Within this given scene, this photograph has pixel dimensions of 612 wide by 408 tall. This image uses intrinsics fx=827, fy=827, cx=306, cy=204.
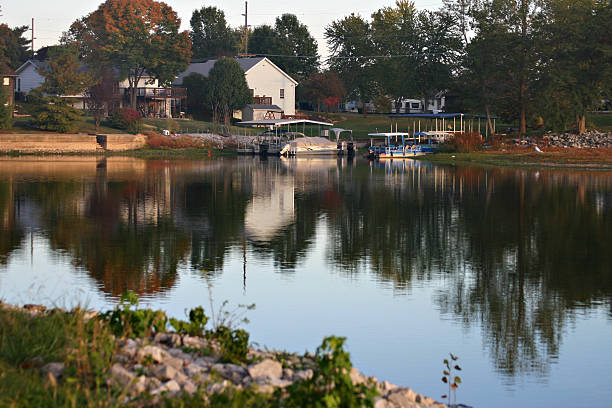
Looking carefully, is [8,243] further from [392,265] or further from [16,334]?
[16,334]

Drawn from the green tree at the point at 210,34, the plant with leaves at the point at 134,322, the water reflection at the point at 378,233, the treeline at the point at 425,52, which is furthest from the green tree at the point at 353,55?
the plant with leaves at the point at 134,322

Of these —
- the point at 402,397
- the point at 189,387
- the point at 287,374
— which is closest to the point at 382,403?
the point at 402,397

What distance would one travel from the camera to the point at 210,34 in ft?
513

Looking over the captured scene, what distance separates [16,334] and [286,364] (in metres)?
3.39

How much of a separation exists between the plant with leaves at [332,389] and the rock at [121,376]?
63.8 inches

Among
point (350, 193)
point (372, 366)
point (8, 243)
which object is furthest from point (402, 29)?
point (372, 366)

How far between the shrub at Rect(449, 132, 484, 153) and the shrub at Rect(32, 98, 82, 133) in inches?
1446

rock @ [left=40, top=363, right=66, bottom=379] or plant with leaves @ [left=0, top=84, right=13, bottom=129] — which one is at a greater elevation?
plant with leaves @ [left=0, top=84, right=13, bottom=129]

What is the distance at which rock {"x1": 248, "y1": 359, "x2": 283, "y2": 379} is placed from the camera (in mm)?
9680

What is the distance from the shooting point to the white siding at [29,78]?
108438 mm

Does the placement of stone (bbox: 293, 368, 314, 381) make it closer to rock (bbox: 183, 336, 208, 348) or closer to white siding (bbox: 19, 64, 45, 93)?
rock (bbox: 183, 336, 208, 348)

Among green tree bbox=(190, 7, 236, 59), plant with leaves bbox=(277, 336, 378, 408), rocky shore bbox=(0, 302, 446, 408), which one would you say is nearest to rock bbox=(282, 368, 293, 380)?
rocky shore bbox=(0, 302, 446, 408)

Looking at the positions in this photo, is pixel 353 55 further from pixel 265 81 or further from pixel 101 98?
pixel 101 98

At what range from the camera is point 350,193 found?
40.9 meters
